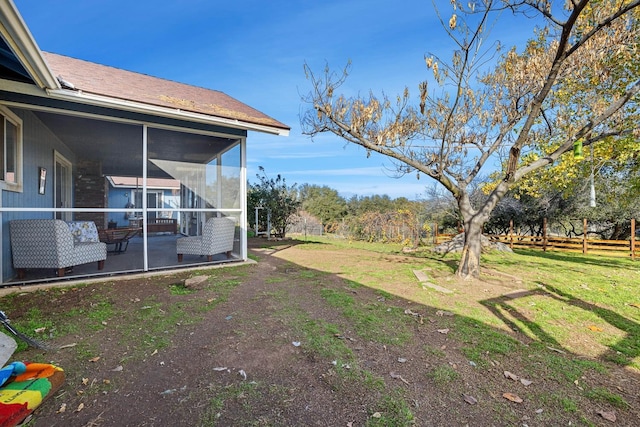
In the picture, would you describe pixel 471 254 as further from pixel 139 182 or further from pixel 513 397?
pixel 139 182

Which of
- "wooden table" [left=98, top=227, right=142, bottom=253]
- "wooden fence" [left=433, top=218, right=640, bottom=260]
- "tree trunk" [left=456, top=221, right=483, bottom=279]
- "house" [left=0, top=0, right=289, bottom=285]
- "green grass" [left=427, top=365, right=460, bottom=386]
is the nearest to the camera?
"green grass" [left=427, top=365, right=460, bottom=386]

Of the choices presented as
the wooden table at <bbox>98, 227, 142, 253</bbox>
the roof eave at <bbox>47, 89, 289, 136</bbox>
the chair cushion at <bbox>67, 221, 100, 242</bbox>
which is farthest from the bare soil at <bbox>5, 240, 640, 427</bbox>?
the wooden table at <bbox>98, 227, 142, 253</bbox>

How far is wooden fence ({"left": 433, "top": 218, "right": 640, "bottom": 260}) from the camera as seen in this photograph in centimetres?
1175

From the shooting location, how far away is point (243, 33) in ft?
32.0

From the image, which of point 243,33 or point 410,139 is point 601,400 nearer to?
point 410,139

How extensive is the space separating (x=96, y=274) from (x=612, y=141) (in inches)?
479

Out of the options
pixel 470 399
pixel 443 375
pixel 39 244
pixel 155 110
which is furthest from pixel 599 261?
pixel 39 244

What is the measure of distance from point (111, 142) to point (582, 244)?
57.5ft

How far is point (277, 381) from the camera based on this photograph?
2318 millimetres

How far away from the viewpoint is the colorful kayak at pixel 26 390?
1.77m

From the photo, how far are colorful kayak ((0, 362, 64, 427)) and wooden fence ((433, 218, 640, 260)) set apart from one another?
47.5 feet

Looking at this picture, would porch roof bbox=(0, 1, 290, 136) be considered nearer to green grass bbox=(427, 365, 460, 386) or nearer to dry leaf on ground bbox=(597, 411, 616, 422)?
green grass bbox=(427, 365, 460, 386)

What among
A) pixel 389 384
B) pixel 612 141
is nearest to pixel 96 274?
pixel 389 384

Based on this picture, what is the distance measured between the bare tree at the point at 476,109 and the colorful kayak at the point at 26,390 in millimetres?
5477
